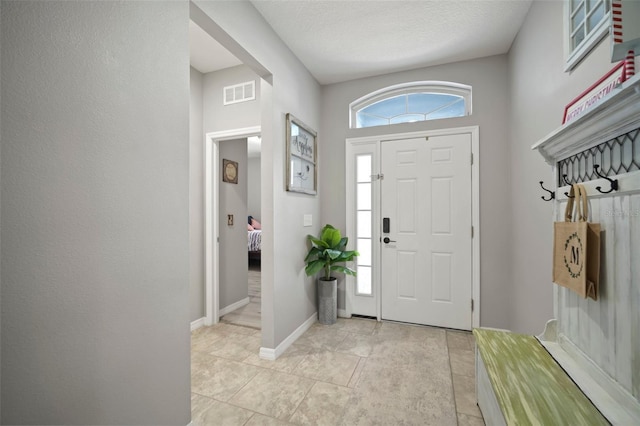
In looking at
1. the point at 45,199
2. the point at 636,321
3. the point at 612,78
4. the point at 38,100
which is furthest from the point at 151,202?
the point at 612,78

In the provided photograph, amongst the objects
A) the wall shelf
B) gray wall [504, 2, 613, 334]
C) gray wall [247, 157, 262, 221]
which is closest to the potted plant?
gray wall [504, 2, 613, 334]

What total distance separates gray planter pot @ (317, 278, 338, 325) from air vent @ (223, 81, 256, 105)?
2.14 metres

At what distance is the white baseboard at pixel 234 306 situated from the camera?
347 cm

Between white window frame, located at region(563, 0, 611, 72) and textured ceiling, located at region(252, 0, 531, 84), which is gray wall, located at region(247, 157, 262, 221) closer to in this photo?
textured ceiling, located at region(252, 0, 531, 84)

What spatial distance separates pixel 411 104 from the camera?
3.23 meters

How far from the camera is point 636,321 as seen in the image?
0.90 meters

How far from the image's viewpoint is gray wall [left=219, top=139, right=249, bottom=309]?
11.3 ft

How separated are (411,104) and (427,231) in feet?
4.67

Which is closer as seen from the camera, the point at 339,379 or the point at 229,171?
the point at 339,379

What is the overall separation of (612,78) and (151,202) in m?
2.04

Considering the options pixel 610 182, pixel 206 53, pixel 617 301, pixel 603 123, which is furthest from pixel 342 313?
pixel 206 53

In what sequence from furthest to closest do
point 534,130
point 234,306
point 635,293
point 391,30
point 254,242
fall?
1. point 254,242
2. point 234,306
3. point 391,30
4. point 534,130
5. point 635,293

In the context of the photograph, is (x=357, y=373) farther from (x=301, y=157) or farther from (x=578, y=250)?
(x=301, y=157)

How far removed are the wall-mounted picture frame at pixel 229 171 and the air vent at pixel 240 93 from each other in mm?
707
